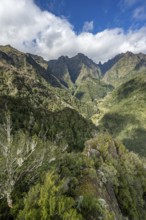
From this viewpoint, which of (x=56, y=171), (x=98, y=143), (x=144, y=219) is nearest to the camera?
(x=56, y=171)

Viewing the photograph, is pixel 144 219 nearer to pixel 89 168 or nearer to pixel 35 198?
pixel 89 168

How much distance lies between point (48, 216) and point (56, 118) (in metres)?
108

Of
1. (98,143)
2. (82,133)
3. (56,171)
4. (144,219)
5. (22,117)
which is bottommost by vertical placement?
(144,219)

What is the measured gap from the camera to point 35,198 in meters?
23.9

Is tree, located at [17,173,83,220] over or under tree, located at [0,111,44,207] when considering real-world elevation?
under

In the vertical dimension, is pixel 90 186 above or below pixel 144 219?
above

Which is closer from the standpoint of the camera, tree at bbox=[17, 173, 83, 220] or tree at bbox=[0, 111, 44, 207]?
tree at bbox=[17, 173, 83, 220]

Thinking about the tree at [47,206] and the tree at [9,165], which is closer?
the tree at [47,206]

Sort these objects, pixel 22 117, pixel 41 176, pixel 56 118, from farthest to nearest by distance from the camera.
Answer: pixel 56 118 → pixel 22 117 → pixel 41 176

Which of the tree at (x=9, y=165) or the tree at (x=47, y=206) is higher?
the tree at (x=9, y=165)

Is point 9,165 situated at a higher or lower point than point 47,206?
higher

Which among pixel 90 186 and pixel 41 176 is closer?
pixel 41 176

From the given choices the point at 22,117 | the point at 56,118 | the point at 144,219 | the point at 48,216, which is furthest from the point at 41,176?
the point at 56,118

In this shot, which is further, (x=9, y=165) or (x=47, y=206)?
(x=9, y=165)
